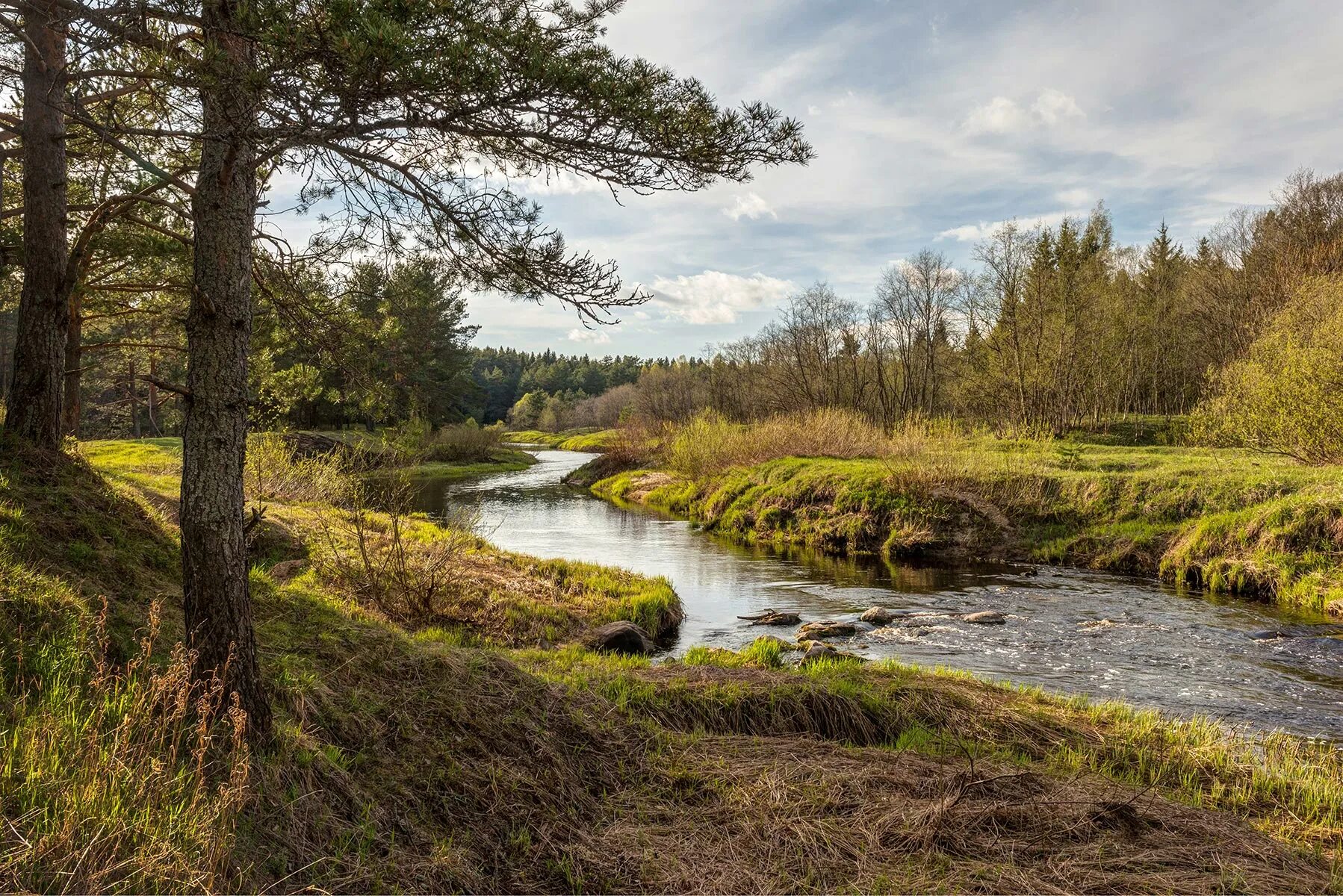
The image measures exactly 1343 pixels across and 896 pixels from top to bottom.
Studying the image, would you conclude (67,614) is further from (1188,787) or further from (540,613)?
(1188,787)

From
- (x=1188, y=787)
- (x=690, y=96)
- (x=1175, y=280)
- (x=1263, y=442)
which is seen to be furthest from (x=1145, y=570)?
(x=1175, y=280)

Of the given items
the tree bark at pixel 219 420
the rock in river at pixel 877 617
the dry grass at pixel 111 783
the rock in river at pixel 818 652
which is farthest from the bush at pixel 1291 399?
the dry grass at pixel 111 783

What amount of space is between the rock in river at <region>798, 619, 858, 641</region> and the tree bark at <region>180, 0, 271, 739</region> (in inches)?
336

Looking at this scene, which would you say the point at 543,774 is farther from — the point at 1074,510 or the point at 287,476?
the point at 1074,510

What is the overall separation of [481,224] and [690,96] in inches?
64.9

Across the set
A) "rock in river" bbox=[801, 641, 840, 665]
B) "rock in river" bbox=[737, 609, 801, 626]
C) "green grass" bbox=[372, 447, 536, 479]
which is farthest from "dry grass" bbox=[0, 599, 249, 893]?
"green grass" bbox=[372, 447, 536, 479]

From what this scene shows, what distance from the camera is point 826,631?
11383mm

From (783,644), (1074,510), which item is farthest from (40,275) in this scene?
(1074,510)

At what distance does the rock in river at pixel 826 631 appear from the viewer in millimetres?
11214

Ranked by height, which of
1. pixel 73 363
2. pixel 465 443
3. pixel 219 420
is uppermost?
pixel 73 363

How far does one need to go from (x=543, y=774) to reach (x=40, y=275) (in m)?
7.04

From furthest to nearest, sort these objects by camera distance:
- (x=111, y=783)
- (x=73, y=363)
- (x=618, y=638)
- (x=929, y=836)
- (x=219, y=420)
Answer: (x=618, y=638)
(x=73, y=363)
(x=929, y=836)
(x=219, y=420)
(x=111, y=783)

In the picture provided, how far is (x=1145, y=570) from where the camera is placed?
15.9 meters

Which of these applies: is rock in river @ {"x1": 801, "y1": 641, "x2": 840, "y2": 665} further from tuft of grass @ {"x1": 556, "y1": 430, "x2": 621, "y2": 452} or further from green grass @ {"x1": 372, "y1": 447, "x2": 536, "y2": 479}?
tuft of grass @ {"x1": 556, "y1": 430, "x2": 621, "y2": 452}
